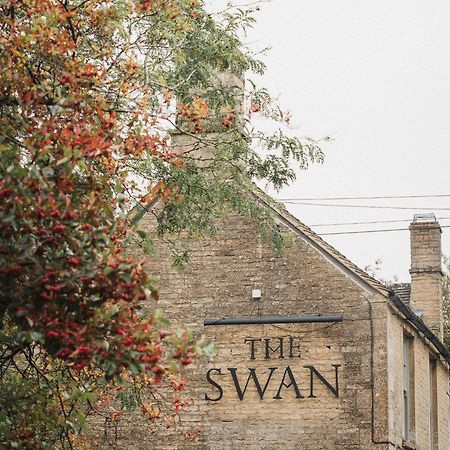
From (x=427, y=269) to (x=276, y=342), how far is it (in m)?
10.5

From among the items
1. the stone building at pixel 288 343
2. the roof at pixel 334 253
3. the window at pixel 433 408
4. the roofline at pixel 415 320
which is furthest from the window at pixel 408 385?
the window at pixel 433 408

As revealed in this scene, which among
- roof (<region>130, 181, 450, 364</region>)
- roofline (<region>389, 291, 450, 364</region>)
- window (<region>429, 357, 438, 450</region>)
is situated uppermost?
roof (<region>130, 181, 450, 364</region>)

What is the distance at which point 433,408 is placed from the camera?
3020cm

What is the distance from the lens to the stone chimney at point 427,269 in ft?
111

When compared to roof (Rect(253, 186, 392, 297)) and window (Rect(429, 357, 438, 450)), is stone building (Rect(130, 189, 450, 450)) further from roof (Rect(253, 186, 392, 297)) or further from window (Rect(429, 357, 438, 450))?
window (Rect(429, 357, 438, 450))

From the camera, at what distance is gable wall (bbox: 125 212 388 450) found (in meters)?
24.3

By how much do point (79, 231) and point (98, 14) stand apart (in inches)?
165

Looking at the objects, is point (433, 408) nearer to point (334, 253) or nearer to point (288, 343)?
point (288, 343)

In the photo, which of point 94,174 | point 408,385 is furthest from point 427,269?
point 94,174

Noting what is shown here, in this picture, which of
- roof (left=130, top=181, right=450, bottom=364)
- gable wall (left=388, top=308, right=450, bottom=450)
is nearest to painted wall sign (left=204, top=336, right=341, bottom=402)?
gable wall (left=388, top=308, right=450, bottom=450)

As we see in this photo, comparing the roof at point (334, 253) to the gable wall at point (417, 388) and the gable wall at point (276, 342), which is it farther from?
the gable wall at point (417, 388)

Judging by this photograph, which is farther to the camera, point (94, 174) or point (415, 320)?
point (415, 320)

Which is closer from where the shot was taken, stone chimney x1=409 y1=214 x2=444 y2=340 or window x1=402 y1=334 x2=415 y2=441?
window x1=402 y1=334 x2=415 y2=441

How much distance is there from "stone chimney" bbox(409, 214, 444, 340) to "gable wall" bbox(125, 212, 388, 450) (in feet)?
31.2
